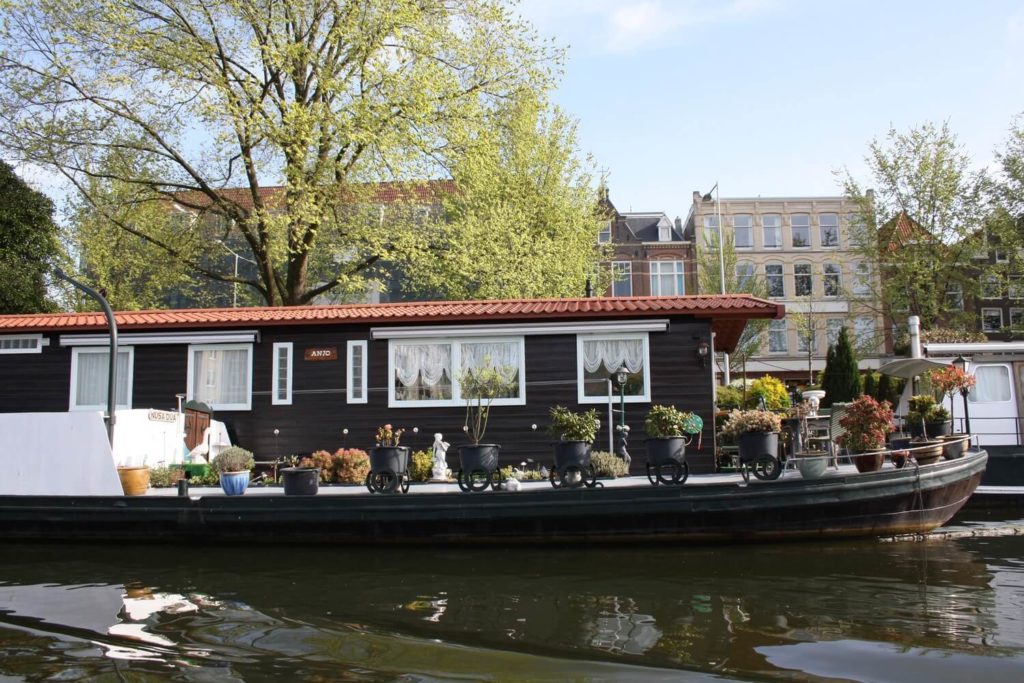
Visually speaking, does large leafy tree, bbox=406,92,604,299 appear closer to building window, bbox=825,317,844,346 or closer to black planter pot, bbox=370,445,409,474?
black planter pot, bbox=370,445,409,474

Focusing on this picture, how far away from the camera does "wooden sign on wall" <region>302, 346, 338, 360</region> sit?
12461 millimetres

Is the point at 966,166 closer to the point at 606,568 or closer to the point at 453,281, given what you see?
the point at 453,281

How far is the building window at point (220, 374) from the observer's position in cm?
1256

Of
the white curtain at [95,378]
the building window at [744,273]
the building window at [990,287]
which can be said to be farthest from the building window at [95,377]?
the building window at [990,287]

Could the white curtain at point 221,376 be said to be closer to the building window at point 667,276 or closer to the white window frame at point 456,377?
the white window frame at point 456,377

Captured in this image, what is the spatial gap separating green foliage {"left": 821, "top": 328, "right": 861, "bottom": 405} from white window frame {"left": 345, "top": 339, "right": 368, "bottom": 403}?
57.0 feet

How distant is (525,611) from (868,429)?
5058 mm

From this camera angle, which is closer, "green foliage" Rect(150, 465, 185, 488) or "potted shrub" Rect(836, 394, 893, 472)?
"potted shrub" Rect(836, 394, 893, 472)

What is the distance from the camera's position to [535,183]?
875 inches

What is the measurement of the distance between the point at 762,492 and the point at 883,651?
3324 millimetres

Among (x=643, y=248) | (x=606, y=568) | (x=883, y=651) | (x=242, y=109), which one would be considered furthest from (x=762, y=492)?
(x=643, y=248)


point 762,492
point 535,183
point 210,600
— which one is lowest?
point 210,600

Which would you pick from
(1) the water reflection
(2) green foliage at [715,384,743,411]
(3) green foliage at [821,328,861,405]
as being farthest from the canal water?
(3) green foliage at [821,328,861,405]

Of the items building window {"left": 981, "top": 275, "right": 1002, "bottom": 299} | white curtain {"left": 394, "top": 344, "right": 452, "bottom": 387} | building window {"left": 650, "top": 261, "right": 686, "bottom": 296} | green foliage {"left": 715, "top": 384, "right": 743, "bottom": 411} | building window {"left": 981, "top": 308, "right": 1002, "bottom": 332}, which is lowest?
green foliage {"left": 715, "top": 384, "right": 743, "bottom": 411}
